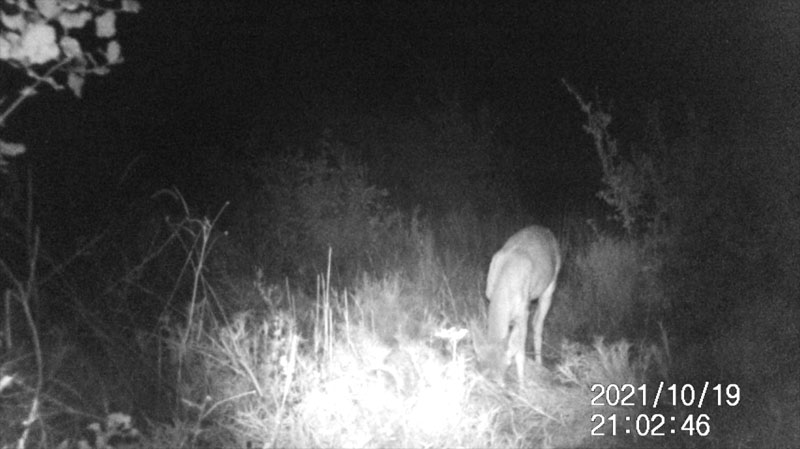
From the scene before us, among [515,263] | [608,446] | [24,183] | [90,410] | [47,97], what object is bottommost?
[608,446]

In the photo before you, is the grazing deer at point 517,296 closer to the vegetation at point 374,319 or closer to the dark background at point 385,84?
the vegetation at point 374,319

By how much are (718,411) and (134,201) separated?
23.6 feet

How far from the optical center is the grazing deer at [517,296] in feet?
23.5

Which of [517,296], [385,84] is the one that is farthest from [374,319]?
[385,84]

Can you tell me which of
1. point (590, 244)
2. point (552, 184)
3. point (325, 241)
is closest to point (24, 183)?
point (325, 241)

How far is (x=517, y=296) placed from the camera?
7.60 meters

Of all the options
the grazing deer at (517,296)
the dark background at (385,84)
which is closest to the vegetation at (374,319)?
the grazing deer at (517,296)

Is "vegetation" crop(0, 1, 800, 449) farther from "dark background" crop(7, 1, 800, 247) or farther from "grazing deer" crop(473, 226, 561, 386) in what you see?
"dark background" crop(7, 1, 800, 247)

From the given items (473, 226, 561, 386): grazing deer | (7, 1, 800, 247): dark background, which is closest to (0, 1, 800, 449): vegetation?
(473, 226, 561, 386): grazing deer

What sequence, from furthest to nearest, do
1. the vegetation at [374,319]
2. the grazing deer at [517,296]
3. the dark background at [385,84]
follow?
1. the dark background at [385,84]
2. the grazing deer at [517,296]
3. the vegetation at [374,319]

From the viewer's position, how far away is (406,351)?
6805mm

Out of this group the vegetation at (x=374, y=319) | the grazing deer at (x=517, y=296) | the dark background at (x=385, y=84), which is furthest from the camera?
the dark background at (x=385, y=84)

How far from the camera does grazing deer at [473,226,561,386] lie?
717cm

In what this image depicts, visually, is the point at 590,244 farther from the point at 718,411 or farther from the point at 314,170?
the point at 718,411
